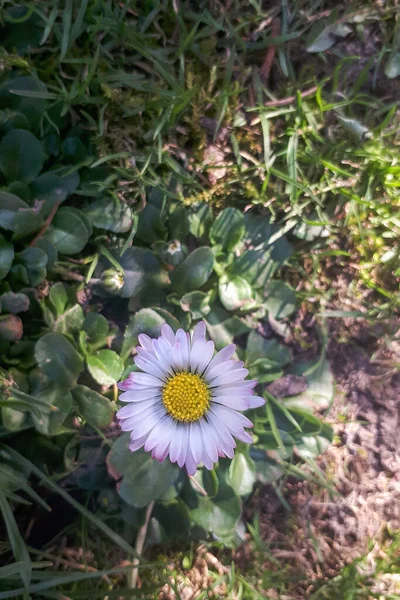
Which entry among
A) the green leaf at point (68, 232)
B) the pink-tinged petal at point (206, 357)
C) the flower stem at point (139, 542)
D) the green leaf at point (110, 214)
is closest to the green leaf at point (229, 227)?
the green leaf at point (110, 214)

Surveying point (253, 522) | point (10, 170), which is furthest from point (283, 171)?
point (253, 522)

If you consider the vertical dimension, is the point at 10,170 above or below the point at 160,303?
above

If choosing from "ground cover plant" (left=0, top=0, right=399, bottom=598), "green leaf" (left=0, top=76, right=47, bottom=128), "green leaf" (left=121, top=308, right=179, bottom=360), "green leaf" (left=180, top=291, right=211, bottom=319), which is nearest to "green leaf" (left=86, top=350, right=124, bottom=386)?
"ground cover plant" (left=0, top=0, right=399, bottom=598)

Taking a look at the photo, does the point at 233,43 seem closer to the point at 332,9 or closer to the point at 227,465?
the point at 332,9

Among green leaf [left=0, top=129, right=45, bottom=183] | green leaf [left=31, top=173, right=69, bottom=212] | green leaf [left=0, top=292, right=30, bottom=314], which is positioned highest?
green leaf [left=0, top=129, right=45, bottom=183]

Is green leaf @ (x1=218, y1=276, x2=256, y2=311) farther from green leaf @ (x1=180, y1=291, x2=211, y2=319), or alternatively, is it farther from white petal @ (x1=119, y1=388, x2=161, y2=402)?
white petal @ (x1=119, y1=388, x2=161, y2=402)

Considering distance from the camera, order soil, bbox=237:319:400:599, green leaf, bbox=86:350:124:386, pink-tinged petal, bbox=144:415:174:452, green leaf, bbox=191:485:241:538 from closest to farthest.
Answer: pink-tinged petal, bbox=144:415:174:452, green leaf, bbox=86:350:124:386, green leaf, bbox=191:485:241:538, soil, bbox=237:319:400:599
